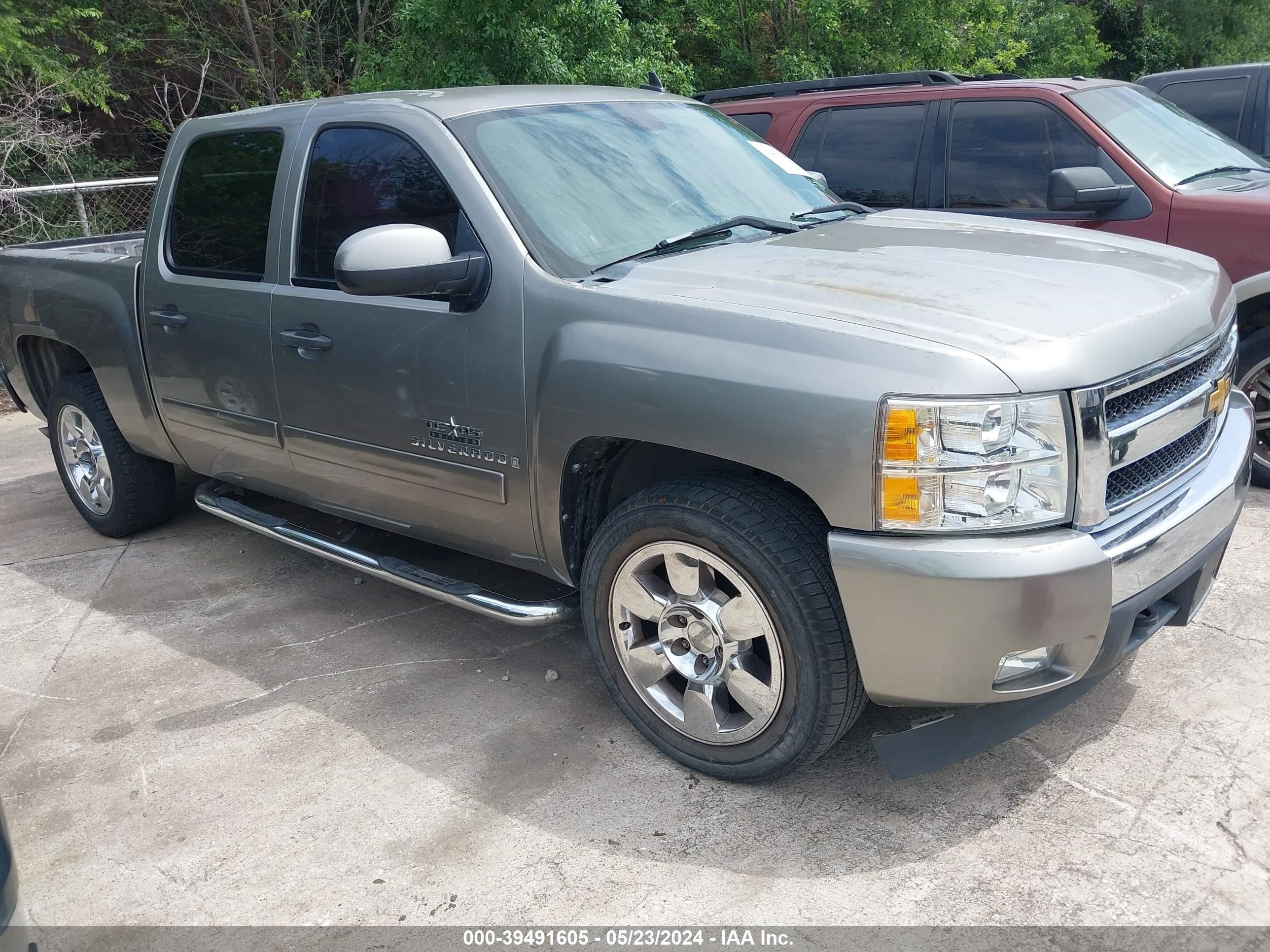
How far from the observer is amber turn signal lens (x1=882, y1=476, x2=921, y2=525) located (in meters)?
2.49

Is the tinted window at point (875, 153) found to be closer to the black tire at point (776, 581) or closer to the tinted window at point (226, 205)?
the tinted window at point (226, 205)

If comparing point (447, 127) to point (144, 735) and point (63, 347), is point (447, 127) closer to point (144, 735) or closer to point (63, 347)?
point (144, 735)

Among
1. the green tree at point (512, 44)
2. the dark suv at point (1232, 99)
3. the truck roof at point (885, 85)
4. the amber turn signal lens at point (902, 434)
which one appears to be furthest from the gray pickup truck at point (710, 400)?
the dark suv at point (1232, 99)

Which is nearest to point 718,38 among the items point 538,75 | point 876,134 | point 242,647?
point 538,75

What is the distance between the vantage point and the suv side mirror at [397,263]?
310cm

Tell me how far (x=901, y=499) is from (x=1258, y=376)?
335 cm

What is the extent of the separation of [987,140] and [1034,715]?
3882mm

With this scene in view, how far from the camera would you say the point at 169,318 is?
4473mm

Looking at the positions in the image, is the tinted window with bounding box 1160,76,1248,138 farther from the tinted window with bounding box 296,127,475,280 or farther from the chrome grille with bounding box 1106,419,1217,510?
the tinted window with bounding box 296,127,475,280

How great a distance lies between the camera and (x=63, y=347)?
216 inches

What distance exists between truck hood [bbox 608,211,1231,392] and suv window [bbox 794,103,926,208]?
242cm

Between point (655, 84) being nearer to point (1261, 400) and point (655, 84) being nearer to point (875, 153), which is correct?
point (875, 153)

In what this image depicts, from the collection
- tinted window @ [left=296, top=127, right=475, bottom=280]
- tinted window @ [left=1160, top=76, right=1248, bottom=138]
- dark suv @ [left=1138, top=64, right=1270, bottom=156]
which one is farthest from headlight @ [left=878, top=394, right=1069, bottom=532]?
tinted window @ [left=1160, top=76, right=1248, bottom=138]

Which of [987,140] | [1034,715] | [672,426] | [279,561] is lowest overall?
[279,561]
